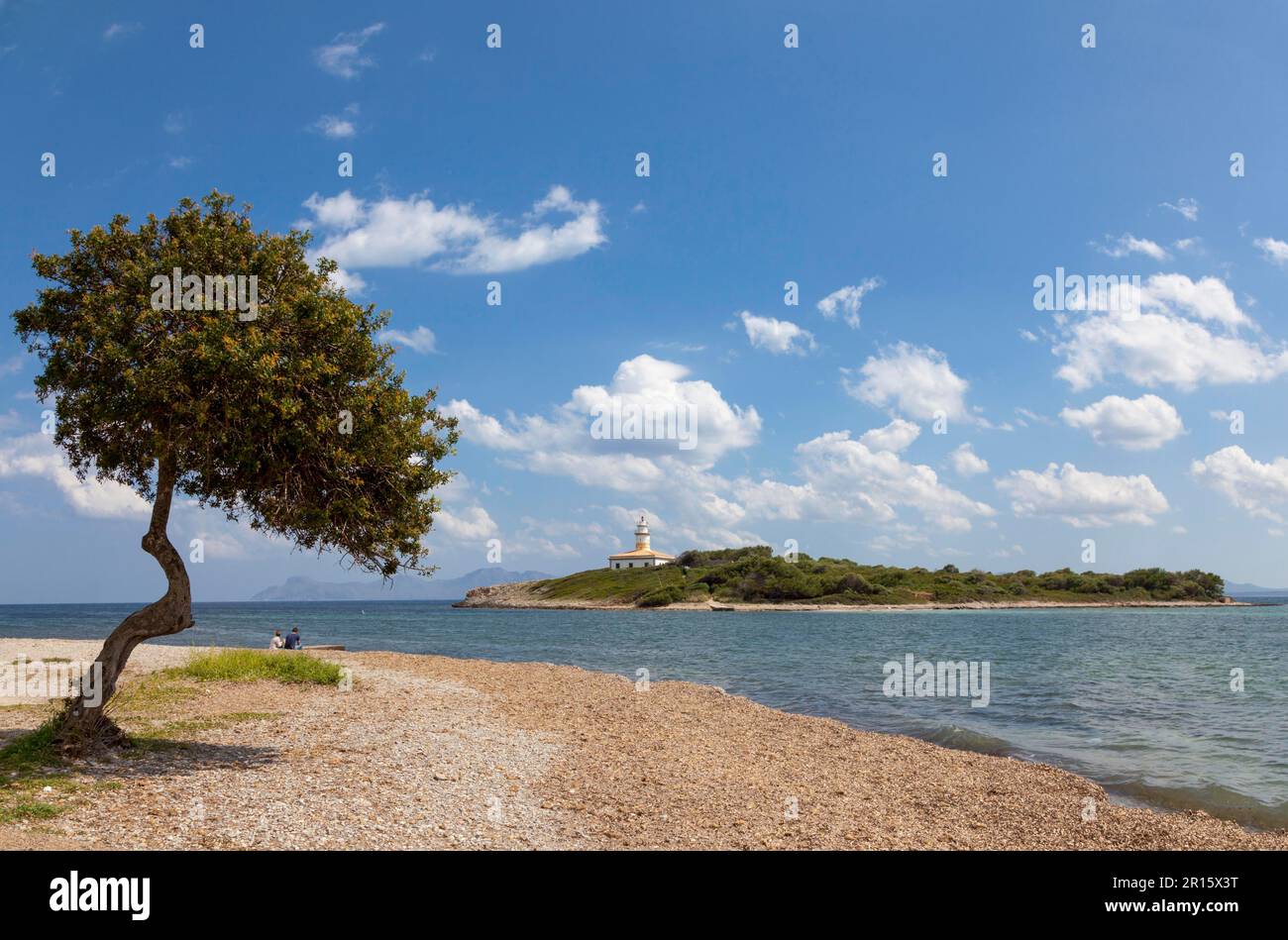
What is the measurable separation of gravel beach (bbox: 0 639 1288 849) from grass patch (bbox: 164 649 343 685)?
7.16 feet

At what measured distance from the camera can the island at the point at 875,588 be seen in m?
168

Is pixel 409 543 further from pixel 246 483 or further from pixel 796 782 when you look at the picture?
pixel 796 782

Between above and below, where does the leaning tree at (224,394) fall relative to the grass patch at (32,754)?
above

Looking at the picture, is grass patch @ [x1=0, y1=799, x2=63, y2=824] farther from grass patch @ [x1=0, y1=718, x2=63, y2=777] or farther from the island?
the island

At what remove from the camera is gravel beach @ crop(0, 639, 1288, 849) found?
38.6ft

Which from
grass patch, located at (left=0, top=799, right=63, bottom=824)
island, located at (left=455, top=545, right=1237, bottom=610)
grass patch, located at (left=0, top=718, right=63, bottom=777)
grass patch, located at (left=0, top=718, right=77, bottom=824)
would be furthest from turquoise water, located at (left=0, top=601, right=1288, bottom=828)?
island, located at (left=455, top=545, right=1237, bottom=610)

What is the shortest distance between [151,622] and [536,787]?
26.0 ft

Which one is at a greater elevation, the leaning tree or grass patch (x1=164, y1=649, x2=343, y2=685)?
the leaning tree

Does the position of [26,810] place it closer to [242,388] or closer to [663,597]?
[242,388]

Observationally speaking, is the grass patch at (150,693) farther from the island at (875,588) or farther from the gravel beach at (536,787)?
the island at (875,588)

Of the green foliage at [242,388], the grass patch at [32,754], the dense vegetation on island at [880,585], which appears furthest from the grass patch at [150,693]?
the dense vegetation on island at [880,585]

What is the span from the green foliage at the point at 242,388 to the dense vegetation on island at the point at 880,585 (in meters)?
156

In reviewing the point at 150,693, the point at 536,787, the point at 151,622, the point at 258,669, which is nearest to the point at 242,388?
the point at 151,622
